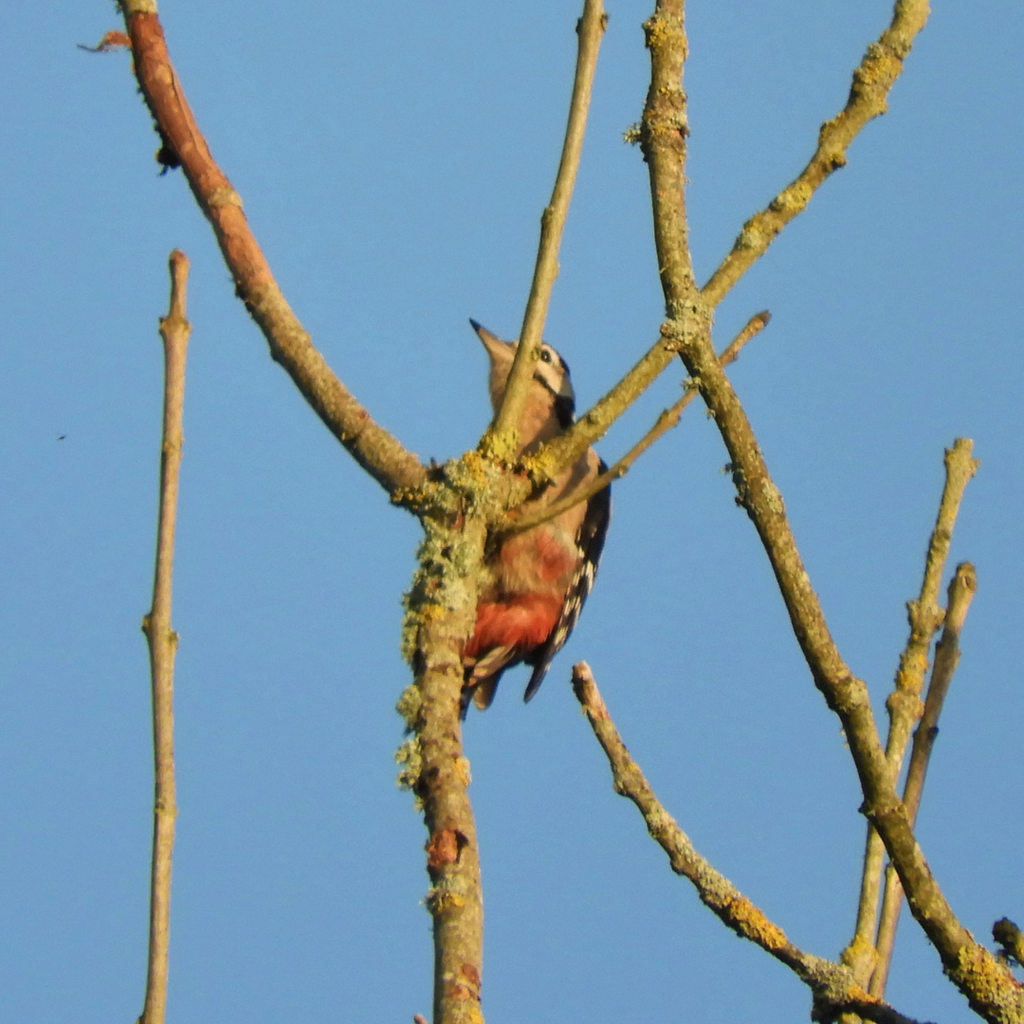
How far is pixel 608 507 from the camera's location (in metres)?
5.58

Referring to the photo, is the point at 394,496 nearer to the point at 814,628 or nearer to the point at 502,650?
the point at 814,628

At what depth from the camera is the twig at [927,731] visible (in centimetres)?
265

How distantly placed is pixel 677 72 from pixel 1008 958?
1.94 meters

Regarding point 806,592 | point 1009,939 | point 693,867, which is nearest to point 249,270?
point 806,592

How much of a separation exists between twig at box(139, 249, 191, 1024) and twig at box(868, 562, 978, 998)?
139cm

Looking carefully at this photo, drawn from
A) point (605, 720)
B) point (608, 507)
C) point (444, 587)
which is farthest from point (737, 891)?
point (608, 507)

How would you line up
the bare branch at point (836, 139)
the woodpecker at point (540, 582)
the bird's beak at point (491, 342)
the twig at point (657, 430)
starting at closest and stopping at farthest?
the twig at point (657, 430)
the bare branch at point (836, 139)
the woodpecker at point (540, 582)
the bird's beak at point (491, 342)

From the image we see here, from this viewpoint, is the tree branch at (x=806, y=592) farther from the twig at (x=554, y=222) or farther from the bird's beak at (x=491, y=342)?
the bird's beak at (x=491, y=342)

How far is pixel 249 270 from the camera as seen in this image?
290 cm

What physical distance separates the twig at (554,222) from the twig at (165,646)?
660 mm

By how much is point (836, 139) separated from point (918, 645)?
3.80 feet

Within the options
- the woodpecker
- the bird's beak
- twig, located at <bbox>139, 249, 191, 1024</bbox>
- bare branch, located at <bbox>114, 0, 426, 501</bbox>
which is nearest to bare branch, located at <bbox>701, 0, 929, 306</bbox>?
bare branch, located at <bbox>114, 0, 426, 501</bbox>

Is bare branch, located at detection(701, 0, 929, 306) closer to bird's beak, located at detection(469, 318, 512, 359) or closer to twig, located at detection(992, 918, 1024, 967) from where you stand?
twig, located at detection(992, 918, 1024, 967)

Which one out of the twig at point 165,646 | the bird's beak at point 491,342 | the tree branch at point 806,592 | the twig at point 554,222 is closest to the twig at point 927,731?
the tree branch at point 806,592
